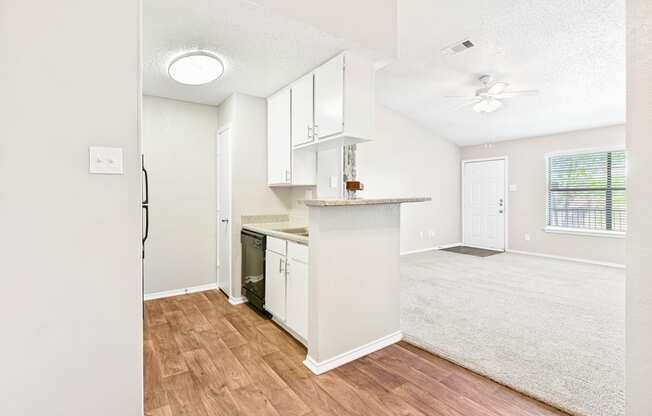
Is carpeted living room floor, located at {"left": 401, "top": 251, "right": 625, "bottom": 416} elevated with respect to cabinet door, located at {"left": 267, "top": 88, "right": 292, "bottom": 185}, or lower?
lower

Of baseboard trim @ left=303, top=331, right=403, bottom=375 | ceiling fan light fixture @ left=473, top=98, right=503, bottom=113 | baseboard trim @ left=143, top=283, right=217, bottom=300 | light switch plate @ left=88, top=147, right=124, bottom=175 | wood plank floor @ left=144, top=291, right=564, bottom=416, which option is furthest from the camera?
ceiling fan light fixture @ left=473, top=98, right=503, bottom=113

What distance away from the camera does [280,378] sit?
79.2 inches

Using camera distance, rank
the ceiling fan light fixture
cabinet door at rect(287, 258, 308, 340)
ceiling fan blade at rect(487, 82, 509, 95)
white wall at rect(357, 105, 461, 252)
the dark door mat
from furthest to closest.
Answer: the dark door mat → white wall at rect(357, 105, 461, 252) → the ceiling fan light fixture → ceiling fan blade at rect(487, 82, 509, 95) → cabinet door at rect(287, 258, 308, 340)

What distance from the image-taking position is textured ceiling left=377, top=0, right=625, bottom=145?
2.77 meters

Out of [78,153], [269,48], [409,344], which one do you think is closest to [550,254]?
[409,344]

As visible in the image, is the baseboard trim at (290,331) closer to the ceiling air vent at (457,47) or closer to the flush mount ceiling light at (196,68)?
the flush mount ceiling light at (196,68)

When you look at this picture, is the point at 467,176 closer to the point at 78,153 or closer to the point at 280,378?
the point at 280,378

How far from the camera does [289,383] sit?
6.42 feet

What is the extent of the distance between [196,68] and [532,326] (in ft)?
12.6

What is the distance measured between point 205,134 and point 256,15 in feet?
7.15

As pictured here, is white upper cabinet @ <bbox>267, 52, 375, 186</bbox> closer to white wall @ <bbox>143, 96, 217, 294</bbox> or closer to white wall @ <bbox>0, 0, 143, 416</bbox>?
white wall @ <bbox>143, 96, 217, 294</bbox>

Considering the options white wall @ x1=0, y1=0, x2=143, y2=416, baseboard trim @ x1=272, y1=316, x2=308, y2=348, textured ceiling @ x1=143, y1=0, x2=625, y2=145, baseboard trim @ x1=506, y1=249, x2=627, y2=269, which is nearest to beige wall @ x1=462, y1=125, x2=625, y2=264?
baseboard trim @ x1=506, y1=249, x2=627, y2=269

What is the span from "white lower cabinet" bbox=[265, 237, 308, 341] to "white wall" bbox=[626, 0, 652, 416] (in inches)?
69.5

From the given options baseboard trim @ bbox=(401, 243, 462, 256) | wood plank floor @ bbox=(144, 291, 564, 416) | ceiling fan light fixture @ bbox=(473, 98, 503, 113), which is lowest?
wood plank floor @ bbox=(144, 291, 564, 416)
